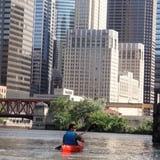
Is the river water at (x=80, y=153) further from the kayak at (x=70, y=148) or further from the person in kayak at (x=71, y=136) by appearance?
the person in kayak at (x=71, y=136)

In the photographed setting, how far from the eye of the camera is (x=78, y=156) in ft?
170

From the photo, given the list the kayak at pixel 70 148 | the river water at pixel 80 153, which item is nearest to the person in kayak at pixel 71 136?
the kayak at pixel 70 148

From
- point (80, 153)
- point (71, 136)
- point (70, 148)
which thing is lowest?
point (80, 153)

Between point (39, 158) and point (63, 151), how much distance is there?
22.3ft

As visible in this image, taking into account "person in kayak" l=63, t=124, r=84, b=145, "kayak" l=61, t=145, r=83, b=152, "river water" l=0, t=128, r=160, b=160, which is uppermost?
"person in kayak" l=63, t=124, r=84, b=145

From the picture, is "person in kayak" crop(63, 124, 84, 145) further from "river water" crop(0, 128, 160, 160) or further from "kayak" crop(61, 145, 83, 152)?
"river water" crop(0, 128, 160, 160)

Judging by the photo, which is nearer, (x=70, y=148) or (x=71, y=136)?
(x=71, y=136)

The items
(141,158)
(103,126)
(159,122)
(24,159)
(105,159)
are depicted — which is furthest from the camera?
(103,126)

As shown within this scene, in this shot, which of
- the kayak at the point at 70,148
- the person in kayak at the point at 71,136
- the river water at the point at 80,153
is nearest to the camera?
the river water at the point at 80,153

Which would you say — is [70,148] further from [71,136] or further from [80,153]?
[71,136]

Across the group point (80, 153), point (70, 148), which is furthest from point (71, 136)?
point (80, 153)

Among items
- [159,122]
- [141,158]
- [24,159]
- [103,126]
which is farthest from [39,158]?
[103,126]

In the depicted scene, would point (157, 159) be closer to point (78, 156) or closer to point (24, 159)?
point (78, 156)

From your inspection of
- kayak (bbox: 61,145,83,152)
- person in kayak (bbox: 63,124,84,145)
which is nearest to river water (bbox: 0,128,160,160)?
kayak (bbox: 61,145,83,152)
